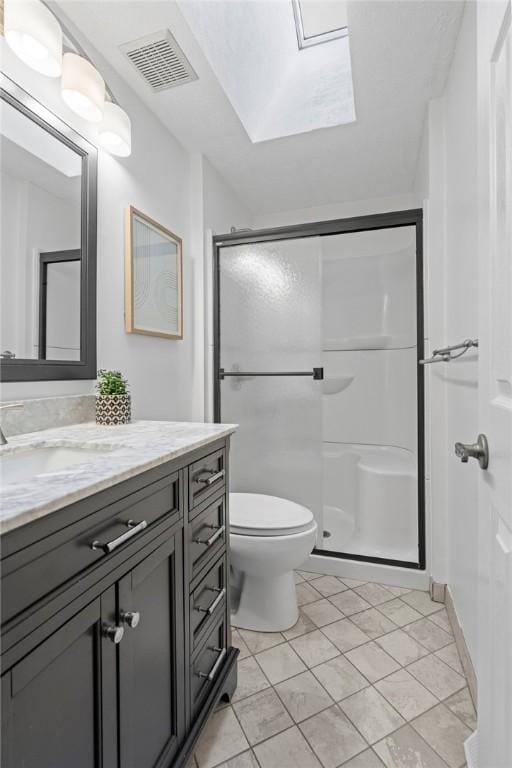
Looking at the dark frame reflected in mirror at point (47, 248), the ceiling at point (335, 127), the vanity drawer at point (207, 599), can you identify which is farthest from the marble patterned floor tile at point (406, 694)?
the ceiling at point (335, 127)

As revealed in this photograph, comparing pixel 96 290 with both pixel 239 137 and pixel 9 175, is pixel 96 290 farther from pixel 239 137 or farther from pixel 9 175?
pixel 239 137

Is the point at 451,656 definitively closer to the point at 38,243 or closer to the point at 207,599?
the point at 207,599

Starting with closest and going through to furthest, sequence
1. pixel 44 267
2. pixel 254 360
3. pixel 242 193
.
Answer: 1. pixel 44 267
2. pixel 254 360
3. pixel 242 193

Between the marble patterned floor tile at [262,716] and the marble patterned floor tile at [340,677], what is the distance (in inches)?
7.2

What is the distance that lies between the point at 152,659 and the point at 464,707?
1076mm

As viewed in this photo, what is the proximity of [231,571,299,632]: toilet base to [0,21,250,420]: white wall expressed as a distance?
2.96 feet

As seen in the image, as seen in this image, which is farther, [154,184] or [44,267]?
[154,184]

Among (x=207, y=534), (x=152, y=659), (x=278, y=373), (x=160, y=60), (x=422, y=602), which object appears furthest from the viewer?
(x=278, y=373)

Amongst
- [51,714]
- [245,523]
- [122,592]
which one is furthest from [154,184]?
[51,714]

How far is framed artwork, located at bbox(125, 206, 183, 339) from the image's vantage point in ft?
5.54

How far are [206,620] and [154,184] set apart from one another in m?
1.86

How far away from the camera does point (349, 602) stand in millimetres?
1861

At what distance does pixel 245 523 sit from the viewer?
1.66m

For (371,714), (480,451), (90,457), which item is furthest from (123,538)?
(371,714)
